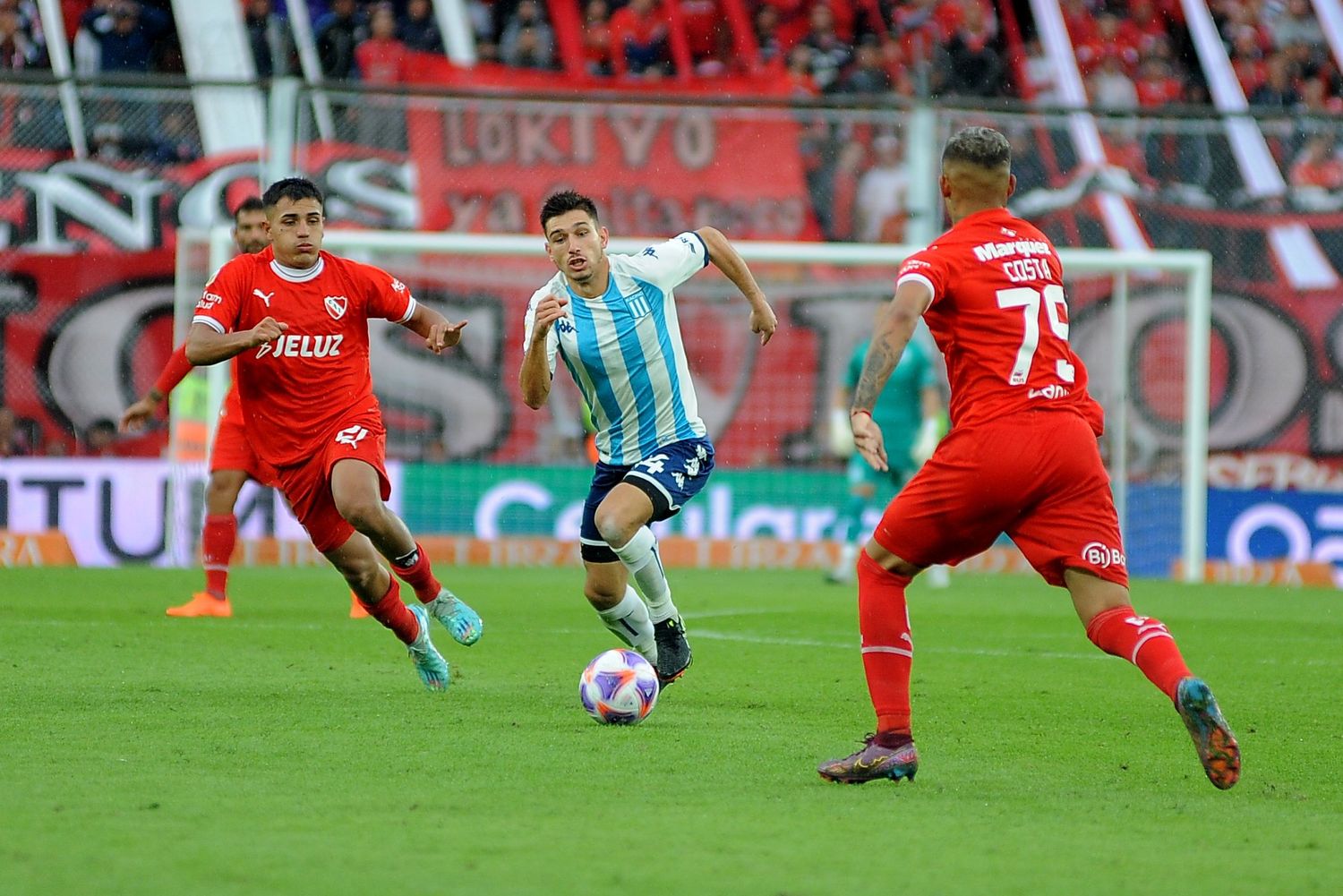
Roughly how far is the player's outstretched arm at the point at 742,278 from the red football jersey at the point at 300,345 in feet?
4.58

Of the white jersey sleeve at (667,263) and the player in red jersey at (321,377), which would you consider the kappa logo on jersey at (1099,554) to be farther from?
the player in red jersey at (321,377)

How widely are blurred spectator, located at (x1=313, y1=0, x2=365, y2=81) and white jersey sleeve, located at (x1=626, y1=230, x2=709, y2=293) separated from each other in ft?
40.4

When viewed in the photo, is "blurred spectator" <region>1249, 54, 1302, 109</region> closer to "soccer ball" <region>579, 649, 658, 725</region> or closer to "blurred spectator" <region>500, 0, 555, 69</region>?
"blurred spectator" <region>500, 0, 555, 69</region>

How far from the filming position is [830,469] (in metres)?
17.1

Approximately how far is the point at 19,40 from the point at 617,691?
1489 cm

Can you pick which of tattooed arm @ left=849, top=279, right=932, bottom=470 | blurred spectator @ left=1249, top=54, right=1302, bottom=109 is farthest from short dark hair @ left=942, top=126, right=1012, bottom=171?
blurred spectator @ left=1249, top=54, right=1302, bottom=109

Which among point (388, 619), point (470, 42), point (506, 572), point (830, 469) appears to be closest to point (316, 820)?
point (388, 619)

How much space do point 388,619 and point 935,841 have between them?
3478mm

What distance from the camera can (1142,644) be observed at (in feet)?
17.8

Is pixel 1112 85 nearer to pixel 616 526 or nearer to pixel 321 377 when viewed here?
pixel 321 377

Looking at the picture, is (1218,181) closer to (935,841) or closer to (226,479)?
(226,479)

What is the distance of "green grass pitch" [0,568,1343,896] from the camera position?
425 cm

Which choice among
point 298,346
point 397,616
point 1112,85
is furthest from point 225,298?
point 1112,85

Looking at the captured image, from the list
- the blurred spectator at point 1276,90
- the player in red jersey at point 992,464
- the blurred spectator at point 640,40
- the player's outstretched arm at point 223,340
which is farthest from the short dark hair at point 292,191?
the blurred spectator at point 1276,90
